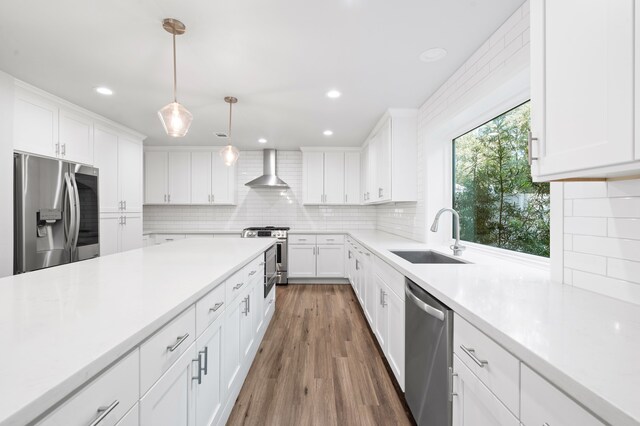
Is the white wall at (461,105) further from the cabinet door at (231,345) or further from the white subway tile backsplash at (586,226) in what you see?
the cabinet door at (231,345)

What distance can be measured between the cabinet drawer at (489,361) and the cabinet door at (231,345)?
116 cm

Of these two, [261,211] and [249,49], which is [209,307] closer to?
[249,49]

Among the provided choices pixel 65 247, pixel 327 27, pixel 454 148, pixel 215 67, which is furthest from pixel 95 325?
pixel 454 148

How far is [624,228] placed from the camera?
39.7 inches

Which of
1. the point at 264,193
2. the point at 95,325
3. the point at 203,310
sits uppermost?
the point at 264,193

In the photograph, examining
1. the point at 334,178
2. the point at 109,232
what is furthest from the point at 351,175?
the point at 109,232

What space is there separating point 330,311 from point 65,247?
2897 mm

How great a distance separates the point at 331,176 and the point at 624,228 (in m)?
4.03

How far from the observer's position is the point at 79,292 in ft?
3.46

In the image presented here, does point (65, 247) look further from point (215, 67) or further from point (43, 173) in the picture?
point (215, 67)

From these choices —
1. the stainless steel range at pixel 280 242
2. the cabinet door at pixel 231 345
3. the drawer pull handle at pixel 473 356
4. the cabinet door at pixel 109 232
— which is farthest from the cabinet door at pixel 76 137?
the drawer pull handle at pixel 473 356

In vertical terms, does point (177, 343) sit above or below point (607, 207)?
below

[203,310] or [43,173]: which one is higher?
[43,173]

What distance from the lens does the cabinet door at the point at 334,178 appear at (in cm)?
485
